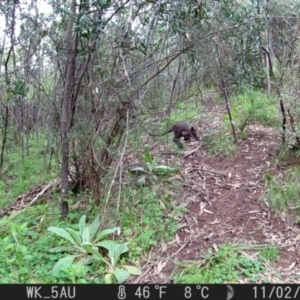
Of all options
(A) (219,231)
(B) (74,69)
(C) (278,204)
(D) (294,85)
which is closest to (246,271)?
(A) (219,231)

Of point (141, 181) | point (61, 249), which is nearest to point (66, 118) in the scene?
point (141, 181)

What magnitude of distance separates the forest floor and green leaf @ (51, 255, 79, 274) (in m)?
0.51

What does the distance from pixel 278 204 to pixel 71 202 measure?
2062 mm

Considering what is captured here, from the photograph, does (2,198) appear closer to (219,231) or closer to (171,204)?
(171,204)

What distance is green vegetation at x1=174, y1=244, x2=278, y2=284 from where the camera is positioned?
2.62m

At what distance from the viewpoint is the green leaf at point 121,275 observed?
2.64m

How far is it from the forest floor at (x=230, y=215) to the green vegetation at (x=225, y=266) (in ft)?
0.21

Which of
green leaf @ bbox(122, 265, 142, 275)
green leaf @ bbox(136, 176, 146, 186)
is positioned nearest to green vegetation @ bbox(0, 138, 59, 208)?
green leaf @ bbox(136, 176, 146, 186)

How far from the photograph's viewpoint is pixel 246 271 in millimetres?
2684

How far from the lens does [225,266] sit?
Answer: 2730 millimetres
